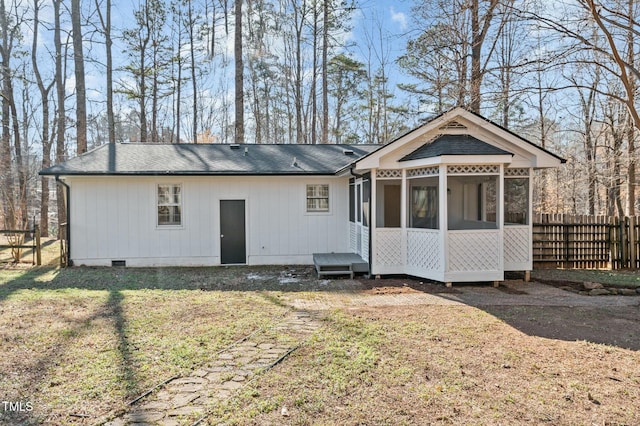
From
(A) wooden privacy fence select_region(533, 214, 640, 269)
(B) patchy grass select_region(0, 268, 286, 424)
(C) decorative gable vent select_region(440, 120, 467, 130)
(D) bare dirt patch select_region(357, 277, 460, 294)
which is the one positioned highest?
(C) decorative gable vent select_region(440, 120, 467, 130)

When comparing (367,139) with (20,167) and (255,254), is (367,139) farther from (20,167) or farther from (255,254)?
(20,167)

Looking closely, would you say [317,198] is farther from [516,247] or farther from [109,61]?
[109,61]

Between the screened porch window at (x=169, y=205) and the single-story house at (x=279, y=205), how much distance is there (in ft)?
0.09

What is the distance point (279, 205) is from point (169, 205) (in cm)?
302

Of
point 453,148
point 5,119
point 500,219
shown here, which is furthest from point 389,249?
point 5,119

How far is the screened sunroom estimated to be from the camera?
8.27 meters

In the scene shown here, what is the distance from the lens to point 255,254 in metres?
11.4

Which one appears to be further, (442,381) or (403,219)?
(403,219)

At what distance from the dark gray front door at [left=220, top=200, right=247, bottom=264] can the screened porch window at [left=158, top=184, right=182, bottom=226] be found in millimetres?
1170

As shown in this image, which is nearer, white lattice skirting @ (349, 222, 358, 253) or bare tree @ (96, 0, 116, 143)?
white lattice skirting @ (349, 222, 358, 253)

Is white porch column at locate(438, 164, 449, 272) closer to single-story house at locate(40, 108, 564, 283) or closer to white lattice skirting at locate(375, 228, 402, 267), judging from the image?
single-story house at locate(40, 108, 564, 283)

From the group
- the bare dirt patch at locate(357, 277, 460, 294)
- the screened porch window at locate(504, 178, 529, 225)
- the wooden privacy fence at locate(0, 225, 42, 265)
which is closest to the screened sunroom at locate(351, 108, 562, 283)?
the bare dirt patch at locate(357, 277, 460, 294)

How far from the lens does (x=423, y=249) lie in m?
8.77

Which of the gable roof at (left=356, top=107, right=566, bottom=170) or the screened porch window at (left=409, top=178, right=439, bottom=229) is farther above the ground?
the gable roof at (left=356, top=107, right=566, bottom=170)
